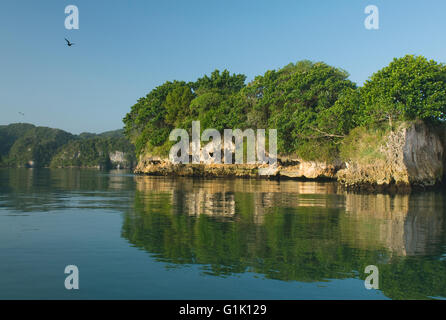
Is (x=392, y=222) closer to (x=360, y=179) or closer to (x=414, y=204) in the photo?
(x=414, y=204)

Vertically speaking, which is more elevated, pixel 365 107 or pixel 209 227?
pixel 365 107

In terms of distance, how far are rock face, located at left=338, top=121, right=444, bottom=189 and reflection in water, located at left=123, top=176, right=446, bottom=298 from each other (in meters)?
16.5

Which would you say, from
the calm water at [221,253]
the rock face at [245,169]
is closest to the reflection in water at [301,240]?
the calm water at [221,253]

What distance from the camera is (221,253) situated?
39.4 feet

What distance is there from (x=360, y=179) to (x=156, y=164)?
53271 mm

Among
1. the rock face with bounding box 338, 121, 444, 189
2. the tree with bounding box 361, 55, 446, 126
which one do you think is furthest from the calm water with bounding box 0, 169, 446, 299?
the tree with bounding box 361, 55, 446, 126

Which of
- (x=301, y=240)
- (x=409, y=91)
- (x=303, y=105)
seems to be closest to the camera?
(x=301, y=240)

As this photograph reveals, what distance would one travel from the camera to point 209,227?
54.0 feet

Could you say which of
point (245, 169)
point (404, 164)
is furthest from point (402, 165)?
point (245, 169)

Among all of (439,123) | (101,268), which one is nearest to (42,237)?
(101,268)

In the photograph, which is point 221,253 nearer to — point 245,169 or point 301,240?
point 301,240

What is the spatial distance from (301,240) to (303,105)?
47495 millimetres
